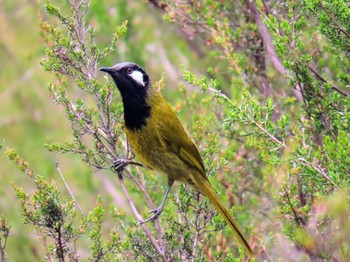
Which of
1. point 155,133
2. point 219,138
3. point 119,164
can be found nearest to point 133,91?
point 155,133

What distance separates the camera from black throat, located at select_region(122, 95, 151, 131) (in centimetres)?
450

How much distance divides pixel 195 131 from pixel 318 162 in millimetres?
1064

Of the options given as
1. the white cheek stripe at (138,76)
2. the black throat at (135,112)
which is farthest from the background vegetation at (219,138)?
the white cheek stripe at (138,76)

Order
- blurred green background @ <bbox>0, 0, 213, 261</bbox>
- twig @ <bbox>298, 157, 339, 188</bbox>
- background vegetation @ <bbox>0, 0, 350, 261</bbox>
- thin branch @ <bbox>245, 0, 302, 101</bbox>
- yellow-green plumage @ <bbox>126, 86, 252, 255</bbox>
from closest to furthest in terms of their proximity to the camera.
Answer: twig @ <bbox>298, 157, 339, 188</bbox> → background vegetation @ <bbox>0, 0, 350, 261</bbox> → yellow-green plumage @ <bbox>126, 86, 252, 255</bbox> → thin branch @ <bbox>245, 0, 302, 101</bbox> → blurred green background @ <bbox>0, 0, 213, 261</bbox>

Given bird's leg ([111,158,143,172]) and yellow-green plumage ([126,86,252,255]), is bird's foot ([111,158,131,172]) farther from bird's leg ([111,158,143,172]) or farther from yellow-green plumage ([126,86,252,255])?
yellow-green plumage ([126,86,252,255])

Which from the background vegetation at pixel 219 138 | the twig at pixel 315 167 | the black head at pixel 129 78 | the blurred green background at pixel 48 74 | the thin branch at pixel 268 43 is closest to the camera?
the twig at pixel 315 167

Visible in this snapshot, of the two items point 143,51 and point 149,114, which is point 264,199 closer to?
point 149,114

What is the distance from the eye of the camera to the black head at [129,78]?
4.46 meters

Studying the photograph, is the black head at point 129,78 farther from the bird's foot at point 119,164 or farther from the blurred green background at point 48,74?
the blurred green background at point 48,74

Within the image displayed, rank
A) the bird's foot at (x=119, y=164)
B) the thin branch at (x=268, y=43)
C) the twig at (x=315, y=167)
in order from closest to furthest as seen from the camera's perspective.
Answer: the twig at (x=315, y=167), the bird's foot at (x=119, y=164), the thin branch at (x=268, y=43)

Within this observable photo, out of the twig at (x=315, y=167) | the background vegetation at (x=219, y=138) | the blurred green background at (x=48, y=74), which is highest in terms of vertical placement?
the blurred green background at (x=48, y=74)

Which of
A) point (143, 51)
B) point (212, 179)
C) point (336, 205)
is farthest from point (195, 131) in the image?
point (143, 51)

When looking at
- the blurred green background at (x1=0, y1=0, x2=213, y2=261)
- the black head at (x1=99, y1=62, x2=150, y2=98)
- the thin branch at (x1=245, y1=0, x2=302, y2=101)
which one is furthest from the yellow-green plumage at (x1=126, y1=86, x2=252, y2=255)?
the blurred green background at (x1=0, y1=0, x2=213, y2=261)

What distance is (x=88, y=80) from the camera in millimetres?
3982
